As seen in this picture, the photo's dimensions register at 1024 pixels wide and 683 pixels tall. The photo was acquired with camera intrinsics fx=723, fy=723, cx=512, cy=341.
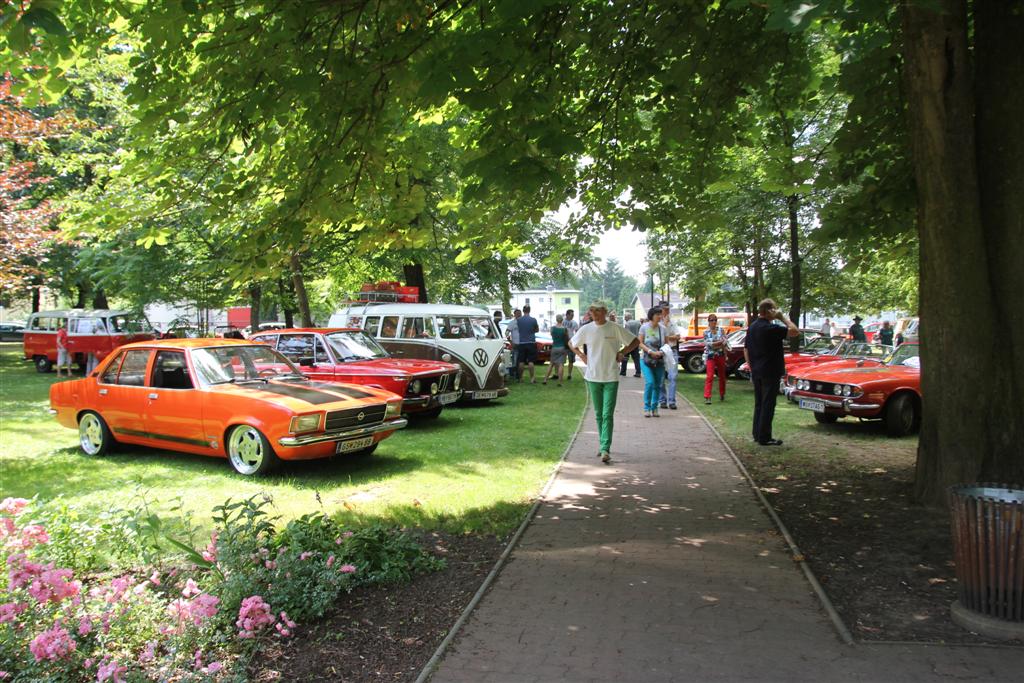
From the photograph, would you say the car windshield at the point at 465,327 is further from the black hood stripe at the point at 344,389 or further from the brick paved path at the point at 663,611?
the brick paved path at the point at 663,611

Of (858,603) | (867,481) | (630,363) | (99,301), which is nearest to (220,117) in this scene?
(858,603)

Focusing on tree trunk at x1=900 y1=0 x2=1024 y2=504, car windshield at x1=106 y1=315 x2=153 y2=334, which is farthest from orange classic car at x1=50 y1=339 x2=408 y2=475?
car windshield at x1=106 y1=315 x2=153 y2=334

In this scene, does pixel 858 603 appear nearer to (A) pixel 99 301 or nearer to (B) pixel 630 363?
(B) pixel 630 363

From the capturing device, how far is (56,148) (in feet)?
85.1

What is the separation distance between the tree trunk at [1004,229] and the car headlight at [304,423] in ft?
20.6

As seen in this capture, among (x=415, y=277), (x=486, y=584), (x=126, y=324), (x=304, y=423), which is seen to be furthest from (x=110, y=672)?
(x=126, y=324)

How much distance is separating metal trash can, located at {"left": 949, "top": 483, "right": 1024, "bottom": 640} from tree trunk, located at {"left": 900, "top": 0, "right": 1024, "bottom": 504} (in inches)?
78.1

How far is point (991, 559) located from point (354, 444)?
6.28 m

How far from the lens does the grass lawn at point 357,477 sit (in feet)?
21.9

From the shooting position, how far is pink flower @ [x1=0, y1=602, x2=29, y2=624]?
11.1 feet

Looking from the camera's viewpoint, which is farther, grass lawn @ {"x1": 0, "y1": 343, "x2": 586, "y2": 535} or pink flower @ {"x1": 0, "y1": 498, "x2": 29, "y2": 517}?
grass lawn @ {"x1": 0, "y1": 343, "x2": 586, "y2": 535}

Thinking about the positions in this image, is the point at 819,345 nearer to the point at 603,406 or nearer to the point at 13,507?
the point at 603,406

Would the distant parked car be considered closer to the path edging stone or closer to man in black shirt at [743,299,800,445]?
man in black shirt at [743,299,800,445]

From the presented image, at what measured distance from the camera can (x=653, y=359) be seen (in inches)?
499
